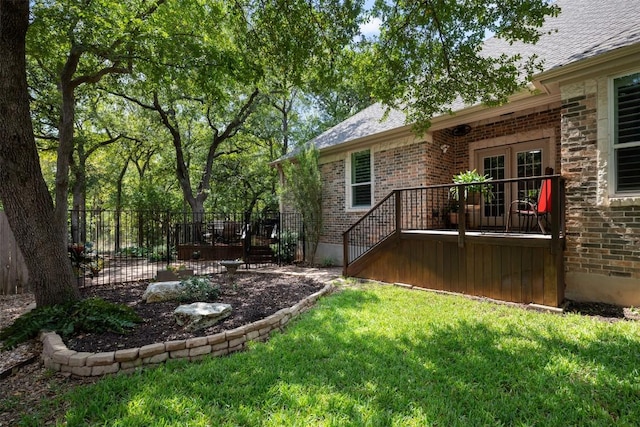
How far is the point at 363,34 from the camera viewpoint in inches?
215

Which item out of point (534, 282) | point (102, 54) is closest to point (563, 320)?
point (534, 282)

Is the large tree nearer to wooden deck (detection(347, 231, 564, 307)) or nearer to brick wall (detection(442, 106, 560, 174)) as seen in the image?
brick wall (detection(442, 106, 560, 174))

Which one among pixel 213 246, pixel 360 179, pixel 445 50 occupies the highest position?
pixel 445 50

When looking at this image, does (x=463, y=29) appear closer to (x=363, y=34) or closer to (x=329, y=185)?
(x=363, y=34)

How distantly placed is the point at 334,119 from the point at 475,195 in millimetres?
15510

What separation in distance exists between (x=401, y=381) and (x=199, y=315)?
2626 millimetres

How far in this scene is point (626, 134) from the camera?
14.6ft

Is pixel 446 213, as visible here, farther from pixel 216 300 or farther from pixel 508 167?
pixel 216 300

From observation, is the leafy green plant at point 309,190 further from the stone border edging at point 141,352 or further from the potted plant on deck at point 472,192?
the stone border edging at point 141,352

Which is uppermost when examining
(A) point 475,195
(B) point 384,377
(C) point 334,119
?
(C) point 334,119

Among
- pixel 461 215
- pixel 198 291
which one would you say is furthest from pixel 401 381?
pixel 198 291

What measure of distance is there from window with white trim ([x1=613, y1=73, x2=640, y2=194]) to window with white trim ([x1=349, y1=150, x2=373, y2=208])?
521 centimetres

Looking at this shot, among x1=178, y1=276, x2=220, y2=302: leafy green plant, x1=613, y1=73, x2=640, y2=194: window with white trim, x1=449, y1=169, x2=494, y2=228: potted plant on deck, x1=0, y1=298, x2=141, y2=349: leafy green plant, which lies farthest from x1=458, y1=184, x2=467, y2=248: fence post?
x1=0, y1=298, x2=141, y2=349: leafy green plant

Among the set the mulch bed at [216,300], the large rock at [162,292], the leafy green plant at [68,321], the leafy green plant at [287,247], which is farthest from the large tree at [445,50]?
the leafy green plant at [287,247]
